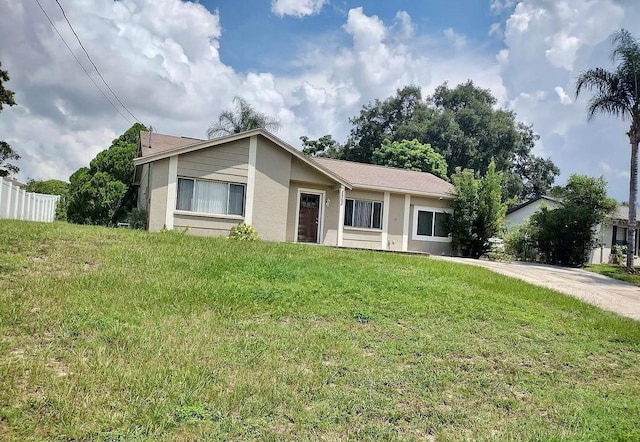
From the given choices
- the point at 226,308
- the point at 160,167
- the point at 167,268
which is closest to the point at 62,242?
Result: the point at 167,268

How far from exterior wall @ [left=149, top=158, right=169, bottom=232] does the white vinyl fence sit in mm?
5091

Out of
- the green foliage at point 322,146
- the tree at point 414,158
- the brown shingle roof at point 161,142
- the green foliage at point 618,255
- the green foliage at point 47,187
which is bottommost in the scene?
the green foliage at point 618,255

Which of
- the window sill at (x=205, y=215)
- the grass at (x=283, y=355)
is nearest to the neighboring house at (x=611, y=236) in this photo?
the grass at (x=283, y=355)

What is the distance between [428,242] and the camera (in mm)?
20125

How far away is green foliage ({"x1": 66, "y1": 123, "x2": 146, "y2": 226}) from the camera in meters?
20.3

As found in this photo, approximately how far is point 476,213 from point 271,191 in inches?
365

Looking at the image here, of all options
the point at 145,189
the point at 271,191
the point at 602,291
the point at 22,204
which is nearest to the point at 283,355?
the point at 602,291

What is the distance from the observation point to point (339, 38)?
640 inches

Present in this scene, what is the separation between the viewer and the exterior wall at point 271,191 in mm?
15812

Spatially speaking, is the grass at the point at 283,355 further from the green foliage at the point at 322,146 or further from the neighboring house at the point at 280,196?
the green foliage at the point at 322,146

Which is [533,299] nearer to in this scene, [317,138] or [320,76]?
[320,76]

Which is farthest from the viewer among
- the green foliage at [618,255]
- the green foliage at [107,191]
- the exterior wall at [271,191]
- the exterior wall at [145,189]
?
the green foliage at [618,255]

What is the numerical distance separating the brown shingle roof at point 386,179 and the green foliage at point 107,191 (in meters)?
9.12

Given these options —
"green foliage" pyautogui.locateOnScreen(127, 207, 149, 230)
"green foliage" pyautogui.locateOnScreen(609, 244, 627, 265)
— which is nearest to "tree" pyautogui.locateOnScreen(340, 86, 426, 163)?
"green foliage" pyautogui.locateOnScreen(609, 244, 627, 265)
